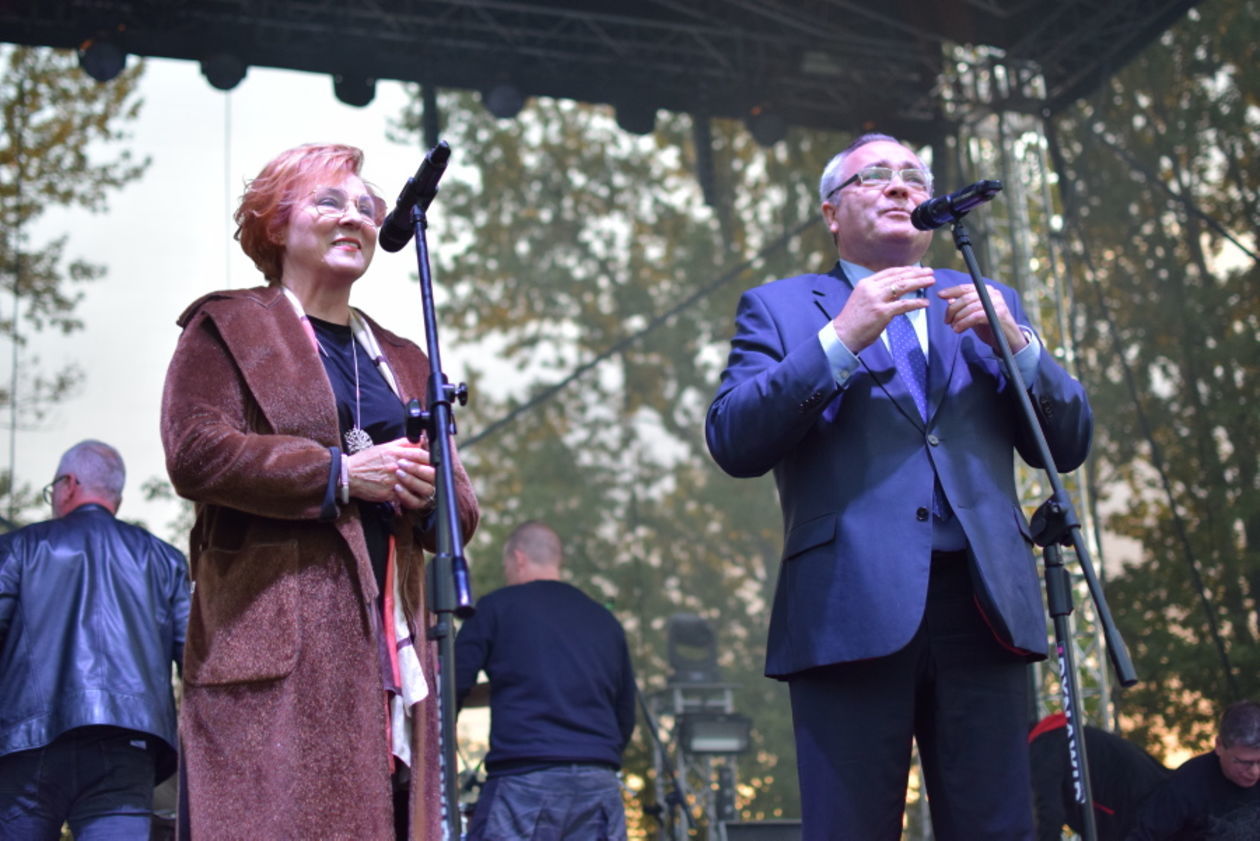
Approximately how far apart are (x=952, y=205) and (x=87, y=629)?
258 centimetres

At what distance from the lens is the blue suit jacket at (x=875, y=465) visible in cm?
218

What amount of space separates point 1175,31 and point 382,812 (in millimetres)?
7212

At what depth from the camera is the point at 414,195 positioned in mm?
2230

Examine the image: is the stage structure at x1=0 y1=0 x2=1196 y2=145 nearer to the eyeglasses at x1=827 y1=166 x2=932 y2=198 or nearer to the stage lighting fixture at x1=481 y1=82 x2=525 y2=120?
the stage lighting fixture at x1=481 y1=82 x2=525 y2=120

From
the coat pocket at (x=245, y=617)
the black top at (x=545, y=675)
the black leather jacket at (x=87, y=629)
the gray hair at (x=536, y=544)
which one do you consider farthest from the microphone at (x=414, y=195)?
the gray hair at (x=536, y=544)

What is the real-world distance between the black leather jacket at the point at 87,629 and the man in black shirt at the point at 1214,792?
3305 mm

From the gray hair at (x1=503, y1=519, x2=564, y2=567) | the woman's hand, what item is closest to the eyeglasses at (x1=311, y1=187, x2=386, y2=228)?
the woman's hand

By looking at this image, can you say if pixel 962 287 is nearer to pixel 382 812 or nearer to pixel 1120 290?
pixel 382 812

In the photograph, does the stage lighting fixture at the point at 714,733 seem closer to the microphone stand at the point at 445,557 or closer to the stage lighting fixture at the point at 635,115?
the stage lighting fixture at the point at 635,115

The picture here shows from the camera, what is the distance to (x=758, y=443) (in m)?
2.28

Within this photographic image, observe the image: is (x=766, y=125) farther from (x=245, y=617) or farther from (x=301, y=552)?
(x=245, y=617)

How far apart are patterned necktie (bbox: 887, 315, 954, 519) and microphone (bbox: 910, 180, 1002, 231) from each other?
18cm

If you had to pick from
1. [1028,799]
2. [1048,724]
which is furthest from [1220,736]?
[1028,799]

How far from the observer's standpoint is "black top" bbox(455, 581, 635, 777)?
15.8ft
